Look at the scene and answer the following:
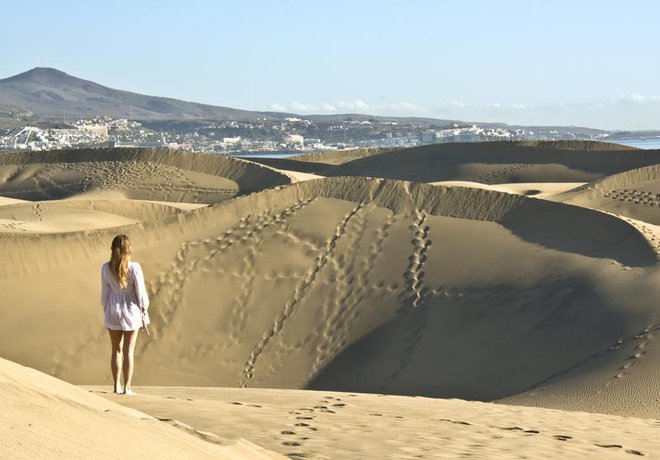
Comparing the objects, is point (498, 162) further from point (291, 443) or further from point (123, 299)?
point (291, 443)

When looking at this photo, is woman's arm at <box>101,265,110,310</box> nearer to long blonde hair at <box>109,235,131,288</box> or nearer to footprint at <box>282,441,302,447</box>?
long blonde hair at <box>109,235,131,288</box>

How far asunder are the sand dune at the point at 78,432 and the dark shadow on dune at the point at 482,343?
776 centimetres

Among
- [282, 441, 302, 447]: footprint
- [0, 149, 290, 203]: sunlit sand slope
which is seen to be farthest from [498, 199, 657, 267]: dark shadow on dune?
A: [0, 149, 290, 203]: sunlit sand slope

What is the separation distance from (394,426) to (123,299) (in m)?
2.39

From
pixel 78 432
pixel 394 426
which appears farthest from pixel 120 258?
pixel 78 432

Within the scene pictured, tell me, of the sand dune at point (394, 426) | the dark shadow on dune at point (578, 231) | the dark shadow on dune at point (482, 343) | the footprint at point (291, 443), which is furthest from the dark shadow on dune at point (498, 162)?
the footprint at point (291, 443)

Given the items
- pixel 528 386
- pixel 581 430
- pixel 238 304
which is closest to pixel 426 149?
pixel 238 304

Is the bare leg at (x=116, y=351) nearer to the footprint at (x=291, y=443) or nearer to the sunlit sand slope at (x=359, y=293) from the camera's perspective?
the footprint at (x=291, y=443)

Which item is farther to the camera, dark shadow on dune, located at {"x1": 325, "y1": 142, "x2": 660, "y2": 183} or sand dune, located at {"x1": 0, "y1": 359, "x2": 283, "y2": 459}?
dark shadow on dune, located at {"x1": 325, "y1": 142, "x2": 660, "y2": 183}

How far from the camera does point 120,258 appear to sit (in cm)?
892

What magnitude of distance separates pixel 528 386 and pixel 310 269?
5430 millimetres

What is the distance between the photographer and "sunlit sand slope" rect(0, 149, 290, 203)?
4334 centimetres

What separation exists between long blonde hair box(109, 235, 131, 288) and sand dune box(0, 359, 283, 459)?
2.38 metres

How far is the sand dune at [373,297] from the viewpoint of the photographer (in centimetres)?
1432
